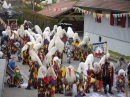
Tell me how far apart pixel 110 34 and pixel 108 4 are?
7.17 feet

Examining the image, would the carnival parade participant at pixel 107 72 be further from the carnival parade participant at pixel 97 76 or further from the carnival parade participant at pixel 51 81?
the carnival parade participant at pixel 51 81

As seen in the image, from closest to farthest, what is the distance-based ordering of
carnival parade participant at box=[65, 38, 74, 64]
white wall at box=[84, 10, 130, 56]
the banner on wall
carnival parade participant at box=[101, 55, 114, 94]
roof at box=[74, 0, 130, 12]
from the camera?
1. carnival parade participant at box=[101, 55, 114, 94]
2. carnival parade participant at box=[65, 38, 74, 64]
3. the banner on wall
4. roof at box=[74, 0, 130, 12]
5. white wall at box=[84, 10, 130, 56]

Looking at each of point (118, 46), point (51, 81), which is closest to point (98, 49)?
point (118, 46)

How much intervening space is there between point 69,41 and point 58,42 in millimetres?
2265

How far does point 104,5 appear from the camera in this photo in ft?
76.6

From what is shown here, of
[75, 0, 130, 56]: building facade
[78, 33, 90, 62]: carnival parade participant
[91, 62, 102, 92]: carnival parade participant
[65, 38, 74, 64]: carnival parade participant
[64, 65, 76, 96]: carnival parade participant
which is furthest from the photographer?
[75, 0, 130, 56]: building facade

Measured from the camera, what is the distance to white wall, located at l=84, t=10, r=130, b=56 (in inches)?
851

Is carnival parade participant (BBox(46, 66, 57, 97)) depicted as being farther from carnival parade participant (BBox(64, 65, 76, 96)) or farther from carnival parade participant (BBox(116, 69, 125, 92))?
carnival parade participant (BBox(116, 69, 125, 92))

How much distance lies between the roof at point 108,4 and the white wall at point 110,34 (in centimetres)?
114

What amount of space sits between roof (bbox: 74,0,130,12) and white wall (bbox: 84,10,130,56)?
114 cm

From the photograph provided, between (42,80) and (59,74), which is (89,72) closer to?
(59,74)

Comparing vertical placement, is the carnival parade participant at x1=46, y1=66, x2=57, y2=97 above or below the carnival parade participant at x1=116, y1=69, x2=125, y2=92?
above

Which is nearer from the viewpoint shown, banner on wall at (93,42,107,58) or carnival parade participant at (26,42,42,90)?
carnival parade participant at (26,42,42,90)

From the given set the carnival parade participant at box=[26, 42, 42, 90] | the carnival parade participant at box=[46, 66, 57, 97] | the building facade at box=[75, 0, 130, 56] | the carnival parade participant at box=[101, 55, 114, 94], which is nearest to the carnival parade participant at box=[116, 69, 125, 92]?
the carnival parade participant at box=[101, 55, 114, 94]
